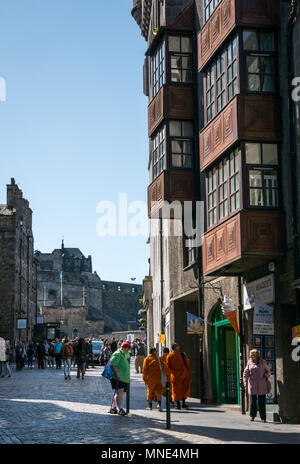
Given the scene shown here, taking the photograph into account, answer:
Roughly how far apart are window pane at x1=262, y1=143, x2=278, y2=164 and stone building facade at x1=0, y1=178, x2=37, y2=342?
4165 cm

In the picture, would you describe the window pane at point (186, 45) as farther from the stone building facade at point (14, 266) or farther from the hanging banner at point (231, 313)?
the stone building facade at point (14, 266)

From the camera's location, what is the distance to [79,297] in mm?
114375

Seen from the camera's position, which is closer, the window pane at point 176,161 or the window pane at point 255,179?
the window pane at point 255,179

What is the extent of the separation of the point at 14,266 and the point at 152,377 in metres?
40.6

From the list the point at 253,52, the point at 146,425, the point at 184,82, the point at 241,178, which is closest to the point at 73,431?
the point at 146,425

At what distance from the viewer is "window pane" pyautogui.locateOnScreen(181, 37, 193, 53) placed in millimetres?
26250

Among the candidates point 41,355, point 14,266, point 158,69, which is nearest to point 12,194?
point 14,266

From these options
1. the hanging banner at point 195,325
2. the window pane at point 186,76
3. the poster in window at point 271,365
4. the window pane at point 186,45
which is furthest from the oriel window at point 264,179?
the window pane at point 186,45

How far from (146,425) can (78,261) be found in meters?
116

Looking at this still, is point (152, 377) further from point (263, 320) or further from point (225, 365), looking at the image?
point (263, 320)

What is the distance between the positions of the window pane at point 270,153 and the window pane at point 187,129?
7014 mm

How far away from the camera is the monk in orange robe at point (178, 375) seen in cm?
2147

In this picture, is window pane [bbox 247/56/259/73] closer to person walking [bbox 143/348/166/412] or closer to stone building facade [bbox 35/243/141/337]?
person walking [bbox 143/348/166/412]
